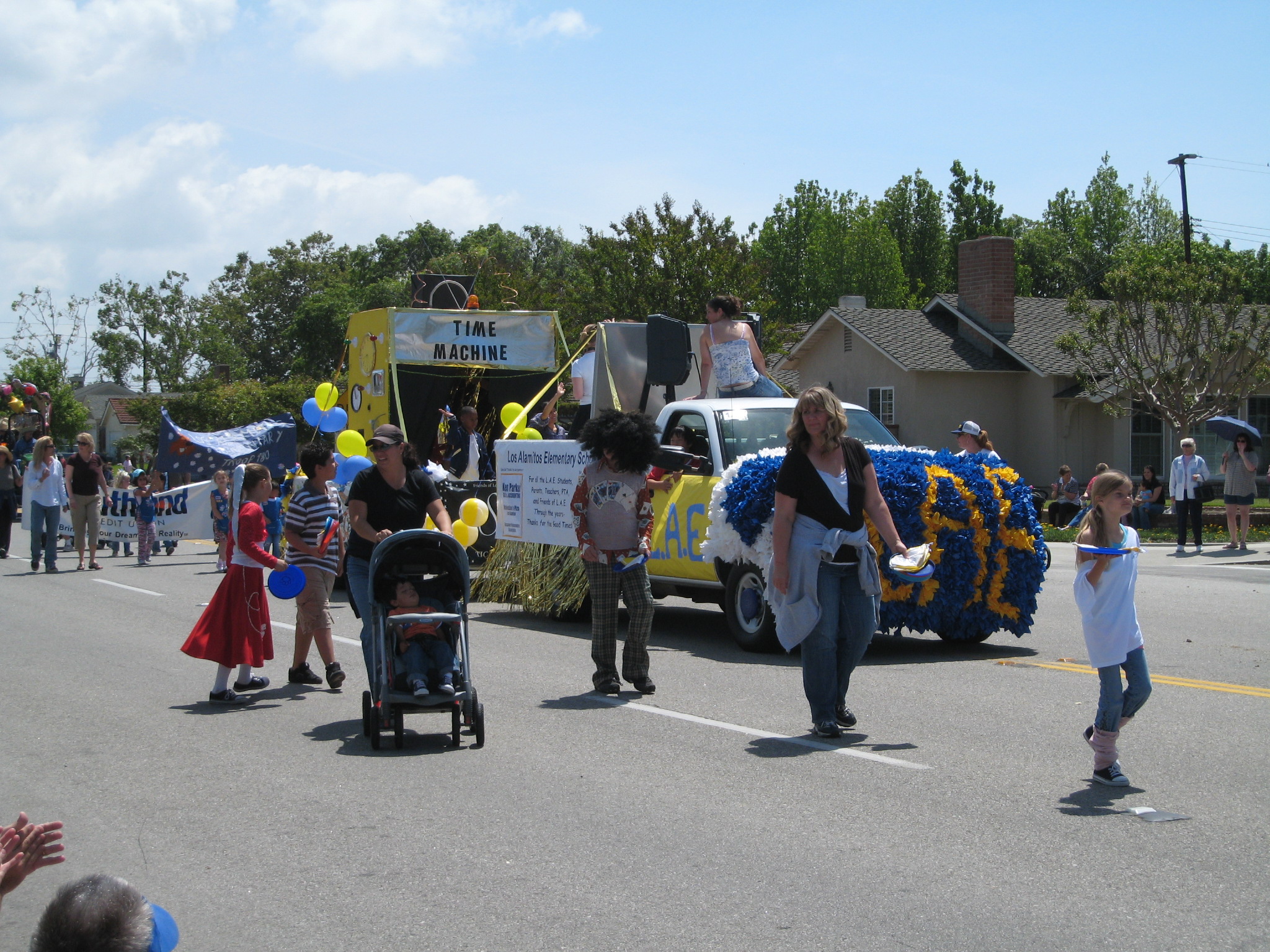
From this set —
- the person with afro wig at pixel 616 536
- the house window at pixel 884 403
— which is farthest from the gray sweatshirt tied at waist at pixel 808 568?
the house window at pixel 884 403

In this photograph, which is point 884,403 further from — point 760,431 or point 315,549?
point 315,549

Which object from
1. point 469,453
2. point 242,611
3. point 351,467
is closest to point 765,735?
point 242,611

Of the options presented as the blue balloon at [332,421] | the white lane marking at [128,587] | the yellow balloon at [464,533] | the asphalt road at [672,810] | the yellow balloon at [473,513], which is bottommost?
the asphalt road at [672,810]

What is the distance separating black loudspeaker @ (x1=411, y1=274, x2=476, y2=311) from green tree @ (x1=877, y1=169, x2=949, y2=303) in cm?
5541

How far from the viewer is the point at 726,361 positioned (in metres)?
11.8

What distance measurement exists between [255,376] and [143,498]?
65885mm

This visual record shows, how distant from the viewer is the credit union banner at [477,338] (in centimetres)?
1652

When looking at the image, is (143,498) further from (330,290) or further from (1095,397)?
(330,290)

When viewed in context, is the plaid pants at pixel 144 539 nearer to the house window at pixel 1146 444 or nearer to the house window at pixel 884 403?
the house window at pixel 884 403

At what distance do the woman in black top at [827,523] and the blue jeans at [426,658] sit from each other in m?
1.90

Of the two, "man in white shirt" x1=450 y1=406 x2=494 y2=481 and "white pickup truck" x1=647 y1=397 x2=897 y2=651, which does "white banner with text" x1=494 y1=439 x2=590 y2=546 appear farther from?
"man in white shirt" x1=450 y1=406 x2=494 y2=481

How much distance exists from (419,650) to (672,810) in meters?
2.16

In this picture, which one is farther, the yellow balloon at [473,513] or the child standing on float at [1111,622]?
the yellow balloon at [473,513]

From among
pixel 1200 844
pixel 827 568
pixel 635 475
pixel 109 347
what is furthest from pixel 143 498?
pixel 109 347
